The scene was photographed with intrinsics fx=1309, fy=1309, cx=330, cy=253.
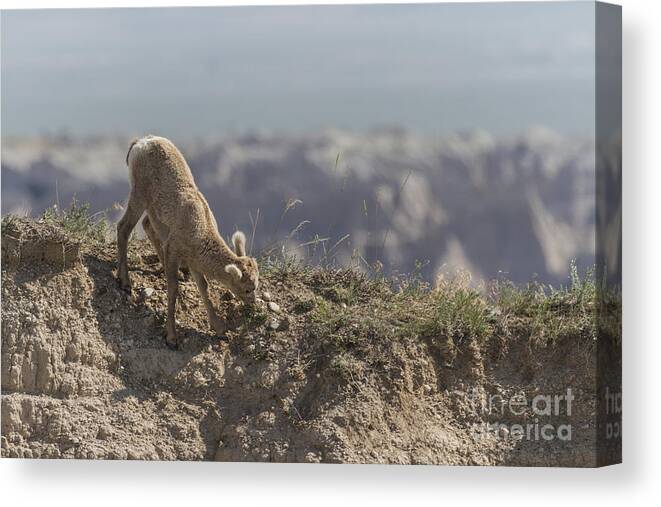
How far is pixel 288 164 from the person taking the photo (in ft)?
37.7

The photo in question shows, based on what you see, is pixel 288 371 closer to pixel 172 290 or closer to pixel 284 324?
pixel 284 324

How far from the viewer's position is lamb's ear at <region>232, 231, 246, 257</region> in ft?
37.5

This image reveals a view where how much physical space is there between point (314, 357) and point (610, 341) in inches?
99.9

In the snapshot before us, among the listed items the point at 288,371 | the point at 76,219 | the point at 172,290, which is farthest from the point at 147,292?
the point at 288,371

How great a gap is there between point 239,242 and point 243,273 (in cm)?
28

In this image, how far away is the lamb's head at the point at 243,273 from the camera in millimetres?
11445

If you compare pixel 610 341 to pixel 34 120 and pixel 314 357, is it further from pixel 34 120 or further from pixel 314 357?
pixel 34 120

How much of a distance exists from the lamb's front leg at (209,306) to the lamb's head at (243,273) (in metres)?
0.26

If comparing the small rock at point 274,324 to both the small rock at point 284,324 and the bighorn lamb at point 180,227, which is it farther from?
the bighorn lamb at point 180,227

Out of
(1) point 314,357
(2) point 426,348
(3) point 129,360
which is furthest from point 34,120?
(2) point 426,348

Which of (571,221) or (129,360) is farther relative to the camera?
(129,360)

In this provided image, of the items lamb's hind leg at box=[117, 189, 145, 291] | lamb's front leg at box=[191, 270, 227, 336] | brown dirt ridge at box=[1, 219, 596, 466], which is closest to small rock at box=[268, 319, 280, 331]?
brown dirt ridge at box=[1, 219, 596, 466]

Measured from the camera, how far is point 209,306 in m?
11.6

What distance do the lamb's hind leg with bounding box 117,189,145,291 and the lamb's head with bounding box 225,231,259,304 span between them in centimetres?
95
